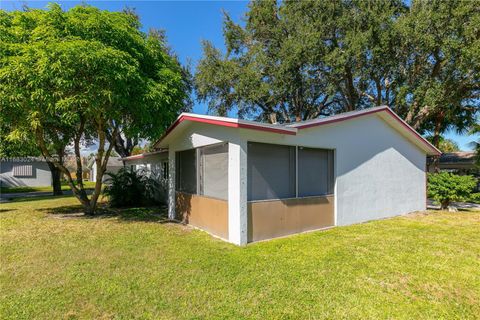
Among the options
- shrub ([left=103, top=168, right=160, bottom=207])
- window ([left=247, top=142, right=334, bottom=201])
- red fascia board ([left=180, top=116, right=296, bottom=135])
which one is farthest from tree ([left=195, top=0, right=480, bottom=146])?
red fascia board ([left=180, top=116, right=296, bottom=135])

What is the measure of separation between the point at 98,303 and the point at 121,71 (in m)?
5.98

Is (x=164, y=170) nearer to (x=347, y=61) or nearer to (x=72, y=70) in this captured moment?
(x=72, y=70)

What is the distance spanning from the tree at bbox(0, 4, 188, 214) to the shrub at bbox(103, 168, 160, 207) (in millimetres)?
4918

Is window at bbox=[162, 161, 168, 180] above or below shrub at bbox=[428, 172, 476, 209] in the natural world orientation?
above

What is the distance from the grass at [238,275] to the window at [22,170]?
72.4ft

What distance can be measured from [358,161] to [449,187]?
563cm

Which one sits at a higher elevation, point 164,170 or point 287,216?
point 164,170

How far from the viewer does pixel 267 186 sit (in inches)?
283

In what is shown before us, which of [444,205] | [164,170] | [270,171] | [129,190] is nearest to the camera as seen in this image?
[270,171]

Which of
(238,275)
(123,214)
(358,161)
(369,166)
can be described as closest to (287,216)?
(238,275)

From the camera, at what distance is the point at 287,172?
299 inches

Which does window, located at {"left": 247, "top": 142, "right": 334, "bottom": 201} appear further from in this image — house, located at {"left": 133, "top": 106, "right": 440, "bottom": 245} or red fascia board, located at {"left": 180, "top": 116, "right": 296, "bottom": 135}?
red fascia board, located at {"left": 180, "top": 116, "right": 296, "bottom": 135}

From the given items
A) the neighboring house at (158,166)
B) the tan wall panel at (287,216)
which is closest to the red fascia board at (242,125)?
the tan wall panel at (287,216)

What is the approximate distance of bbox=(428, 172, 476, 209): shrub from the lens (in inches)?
458
